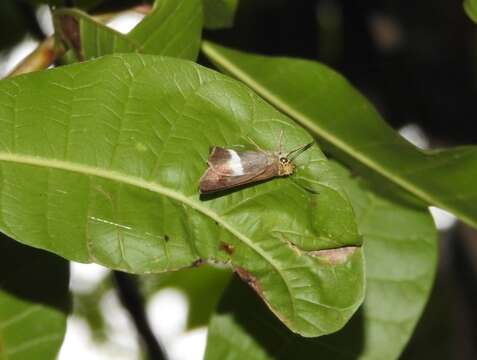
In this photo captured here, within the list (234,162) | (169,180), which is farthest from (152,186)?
(234,162)

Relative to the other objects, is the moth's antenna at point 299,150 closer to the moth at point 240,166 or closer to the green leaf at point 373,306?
Result: the moth at point 240,166

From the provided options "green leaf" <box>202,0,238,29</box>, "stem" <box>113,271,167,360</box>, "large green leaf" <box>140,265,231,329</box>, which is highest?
"green leaf" <box>202,0,238,29</box>

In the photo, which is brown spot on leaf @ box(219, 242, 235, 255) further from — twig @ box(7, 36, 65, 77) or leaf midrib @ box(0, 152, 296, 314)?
twig @ box(7, 36, 65, 77)

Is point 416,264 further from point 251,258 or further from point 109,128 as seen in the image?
point 109,128

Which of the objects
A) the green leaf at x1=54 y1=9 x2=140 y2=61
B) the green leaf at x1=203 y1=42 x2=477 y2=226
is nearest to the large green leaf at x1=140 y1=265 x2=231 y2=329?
the green leaf at x1=203 y1=42 x2=477 y2=226

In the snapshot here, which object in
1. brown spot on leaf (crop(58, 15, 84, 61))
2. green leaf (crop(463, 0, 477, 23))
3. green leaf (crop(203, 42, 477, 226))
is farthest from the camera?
green leaf (crop(203, 42, 477, 226))

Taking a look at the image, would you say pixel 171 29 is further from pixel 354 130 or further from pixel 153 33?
pixel 354 130

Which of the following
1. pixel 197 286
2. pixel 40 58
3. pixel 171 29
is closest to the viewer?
pixel 171 29
